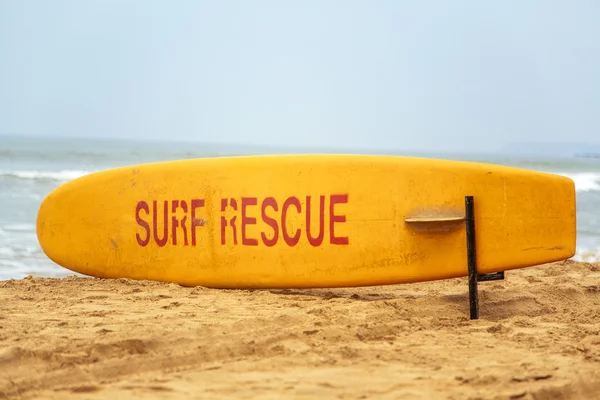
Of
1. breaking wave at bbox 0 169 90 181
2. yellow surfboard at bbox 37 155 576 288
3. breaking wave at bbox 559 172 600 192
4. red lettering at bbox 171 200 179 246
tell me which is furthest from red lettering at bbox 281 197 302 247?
breaking wave at bbox 559 172 600 192

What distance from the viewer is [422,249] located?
321 cm

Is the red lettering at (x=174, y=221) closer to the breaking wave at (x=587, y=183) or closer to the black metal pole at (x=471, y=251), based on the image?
the black metal pole at (x=471, y=251)

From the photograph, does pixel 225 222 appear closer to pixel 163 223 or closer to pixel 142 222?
pixel 163 223

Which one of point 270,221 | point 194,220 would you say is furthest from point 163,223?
point 270,221

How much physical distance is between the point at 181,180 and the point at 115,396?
172 cm

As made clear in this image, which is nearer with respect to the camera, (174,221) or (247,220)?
(247,220)

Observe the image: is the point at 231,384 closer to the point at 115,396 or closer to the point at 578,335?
the point at 115,396

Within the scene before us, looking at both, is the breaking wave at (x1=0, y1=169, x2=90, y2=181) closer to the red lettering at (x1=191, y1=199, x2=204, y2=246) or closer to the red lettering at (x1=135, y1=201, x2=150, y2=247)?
the red lettering at (x1=135, y1=201, x2=150, y2=247)

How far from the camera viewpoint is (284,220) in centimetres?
334

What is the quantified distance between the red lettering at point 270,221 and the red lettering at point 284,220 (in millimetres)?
32

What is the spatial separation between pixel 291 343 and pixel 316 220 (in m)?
0.97

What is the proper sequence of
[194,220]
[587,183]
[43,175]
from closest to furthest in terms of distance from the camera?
[194,220] < [43,175] < [587,183]

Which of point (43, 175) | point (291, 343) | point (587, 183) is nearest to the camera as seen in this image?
point (291, 343)

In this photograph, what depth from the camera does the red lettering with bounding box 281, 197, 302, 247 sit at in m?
3.32
